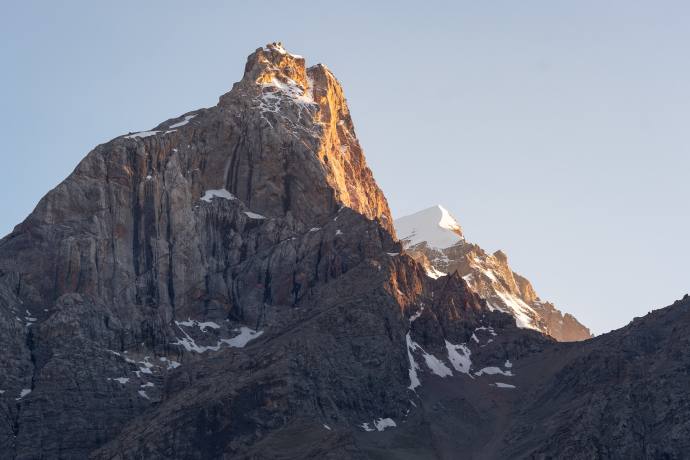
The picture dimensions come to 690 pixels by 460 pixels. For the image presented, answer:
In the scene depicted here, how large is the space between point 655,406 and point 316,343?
64.1 meters

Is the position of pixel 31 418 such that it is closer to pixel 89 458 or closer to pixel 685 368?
pixel 89 458

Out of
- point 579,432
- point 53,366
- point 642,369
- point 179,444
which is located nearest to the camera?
point 579,432

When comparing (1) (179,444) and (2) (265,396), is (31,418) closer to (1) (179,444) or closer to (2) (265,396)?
(1) (179,444)

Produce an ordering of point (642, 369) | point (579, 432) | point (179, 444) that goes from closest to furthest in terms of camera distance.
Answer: point (579, 432) → point (179, 444) → point (642, 369)

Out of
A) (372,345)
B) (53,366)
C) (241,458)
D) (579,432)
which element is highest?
(53,366)

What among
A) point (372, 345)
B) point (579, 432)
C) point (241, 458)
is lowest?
point (579, 432)

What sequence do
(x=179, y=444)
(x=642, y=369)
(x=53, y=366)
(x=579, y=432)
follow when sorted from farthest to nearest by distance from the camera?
(x=53, y=366) → (x=642, y=369) → (x=179, y=444) → (x=579, y=432)

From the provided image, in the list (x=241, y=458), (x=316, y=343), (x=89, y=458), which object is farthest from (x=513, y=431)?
(x=89, y=458)

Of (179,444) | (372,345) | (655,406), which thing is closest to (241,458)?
(179,444)

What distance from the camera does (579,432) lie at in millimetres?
157000

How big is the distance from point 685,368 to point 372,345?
59.8m

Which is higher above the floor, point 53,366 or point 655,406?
point 53,366

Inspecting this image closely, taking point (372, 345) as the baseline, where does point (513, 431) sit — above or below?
below

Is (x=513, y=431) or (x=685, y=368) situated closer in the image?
(x=685, y=368)
